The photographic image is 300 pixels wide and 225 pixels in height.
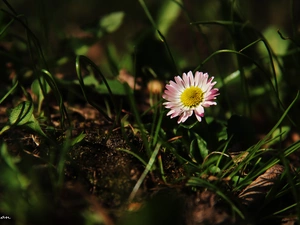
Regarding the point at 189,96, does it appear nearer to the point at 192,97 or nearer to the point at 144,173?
the point at 192,97

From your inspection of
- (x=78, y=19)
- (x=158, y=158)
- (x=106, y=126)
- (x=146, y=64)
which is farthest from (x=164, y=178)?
(x=78, y=19)

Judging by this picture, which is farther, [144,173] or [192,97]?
[192,97]

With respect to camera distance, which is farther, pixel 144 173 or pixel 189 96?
pixel 189 96

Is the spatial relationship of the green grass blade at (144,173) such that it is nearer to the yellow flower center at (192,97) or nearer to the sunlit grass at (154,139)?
the sunlit grass at (154,139)

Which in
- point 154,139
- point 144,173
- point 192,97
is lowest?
point 144,173

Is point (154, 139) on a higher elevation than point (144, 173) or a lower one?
higher

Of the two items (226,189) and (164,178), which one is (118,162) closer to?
(164,178)

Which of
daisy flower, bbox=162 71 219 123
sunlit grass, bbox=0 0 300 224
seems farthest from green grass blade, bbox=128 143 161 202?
daisy flower, bbox=162 71 219 123

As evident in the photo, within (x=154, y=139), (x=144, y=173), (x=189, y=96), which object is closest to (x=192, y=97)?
(x=189, y=96)

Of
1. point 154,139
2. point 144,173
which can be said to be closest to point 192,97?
point 154,139
